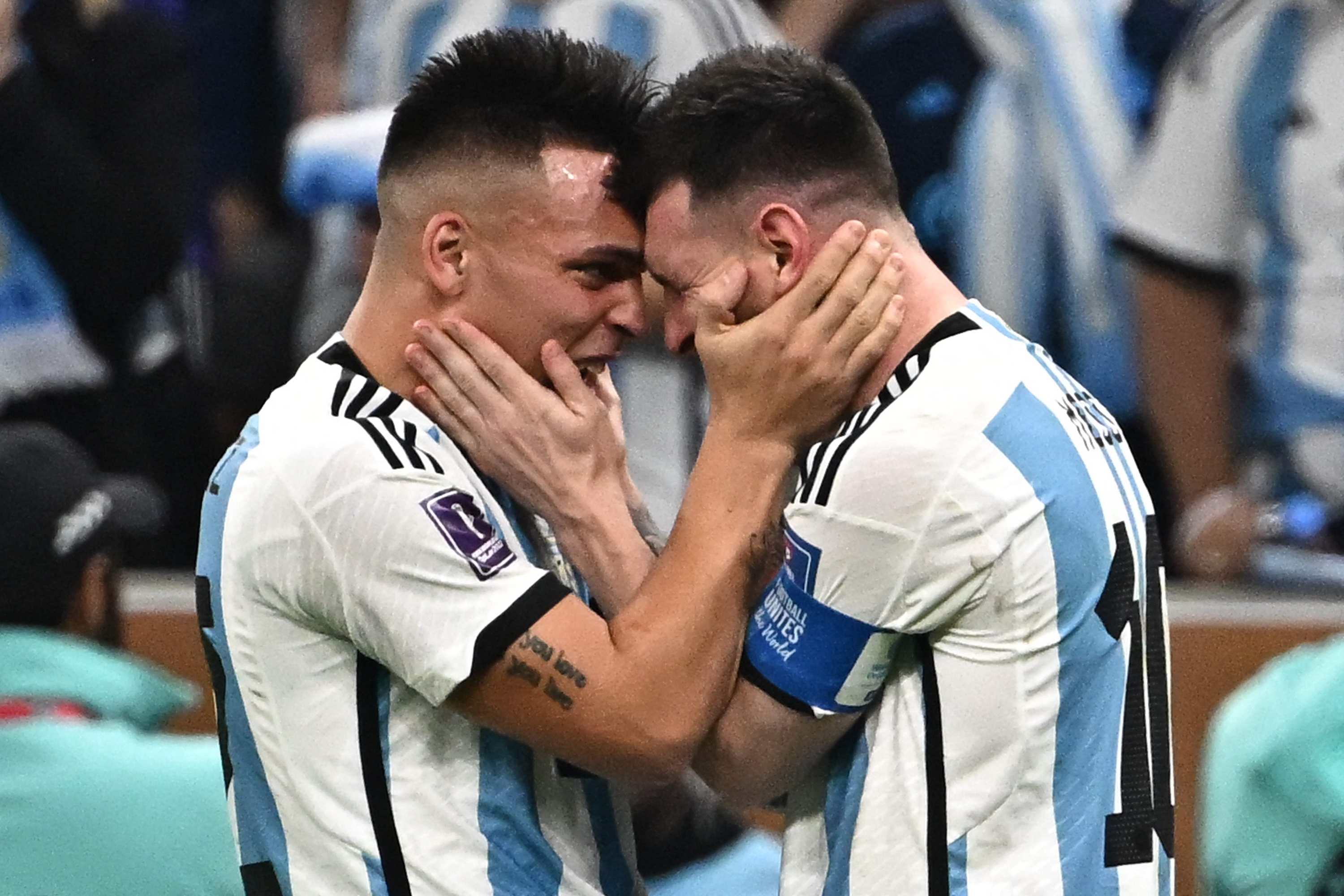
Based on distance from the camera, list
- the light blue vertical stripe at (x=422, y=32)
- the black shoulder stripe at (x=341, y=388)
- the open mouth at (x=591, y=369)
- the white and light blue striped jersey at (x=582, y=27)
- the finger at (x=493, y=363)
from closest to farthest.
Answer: the black shoulder stripe at (x=341, y=388)
the finger at (x=493, y=363)
the open mouth at (x=591, y=369)
the white and light blue striped jersey at (x=582, y=27)
the light blue vertical stripe at (x=422, y=32)

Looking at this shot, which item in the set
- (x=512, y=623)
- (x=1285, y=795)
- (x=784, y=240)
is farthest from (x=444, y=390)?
(x=1285, y=795)

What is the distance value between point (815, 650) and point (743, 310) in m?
0.47

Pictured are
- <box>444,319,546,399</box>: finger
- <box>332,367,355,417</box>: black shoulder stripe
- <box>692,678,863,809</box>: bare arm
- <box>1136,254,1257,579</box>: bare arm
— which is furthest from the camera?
<box>1136,254,1257,579</box>: bare arm

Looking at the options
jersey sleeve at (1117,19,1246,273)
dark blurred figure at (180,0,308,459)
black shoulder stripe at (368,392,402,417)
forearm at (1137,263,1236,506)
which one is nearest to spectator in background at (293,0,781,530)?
dark blurred figure at (180,0,308,459)

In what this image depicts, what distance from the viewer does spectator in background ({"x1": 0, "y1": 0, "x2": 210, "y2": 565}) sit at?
4879 mm

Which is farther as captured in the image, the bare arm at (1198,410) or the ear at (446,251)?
the bare arm at (1198,410)

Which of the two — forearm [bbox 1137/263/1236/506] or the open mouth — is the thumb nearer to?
the open mouth

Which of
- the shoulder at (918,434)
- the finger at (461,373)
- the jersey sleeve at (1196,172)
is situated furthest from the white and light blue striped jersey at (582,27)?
the shoulder at (918,434)

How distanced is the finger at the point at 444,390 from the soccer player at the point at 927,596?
0.35 m

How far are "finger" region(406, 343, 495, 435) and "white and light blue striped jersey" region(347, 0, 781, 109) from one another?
6.54 ft

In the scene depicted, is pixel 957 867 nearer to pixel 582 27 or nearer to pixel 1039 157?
pixel 1039 157

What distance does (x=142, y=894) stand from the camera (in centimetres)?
298

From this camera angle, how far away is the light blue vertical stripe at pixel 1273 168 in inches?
178

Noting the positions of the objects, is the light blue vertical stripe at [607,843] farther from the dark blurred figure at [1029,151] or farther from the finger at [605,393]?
the dark blurred figure at [1029,151]
